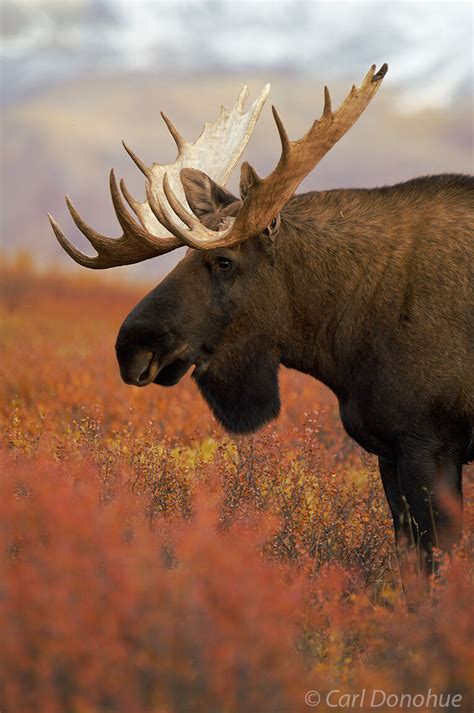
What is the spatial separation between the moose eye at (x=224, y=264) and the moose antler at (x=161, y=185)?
8.0 inches

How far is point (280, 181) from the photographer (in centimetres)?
390

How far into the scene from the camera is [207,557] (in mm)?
2549

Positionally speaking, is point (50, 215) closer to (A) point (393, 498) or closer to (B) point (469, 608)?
(A) point (393, 498)

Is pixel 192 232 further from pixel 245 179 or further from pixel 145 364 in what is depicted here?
pixel 145 364

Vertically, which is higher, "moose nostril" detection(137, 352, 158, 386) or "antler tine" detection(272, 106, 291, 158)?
"antler tine" detection(272, 106, 291, 158)

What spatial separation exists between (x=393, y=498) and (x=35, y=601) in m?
2.16

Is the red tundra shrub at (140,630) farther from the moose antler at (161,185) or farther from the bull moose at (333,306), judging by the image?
the moose antler at (161,185)

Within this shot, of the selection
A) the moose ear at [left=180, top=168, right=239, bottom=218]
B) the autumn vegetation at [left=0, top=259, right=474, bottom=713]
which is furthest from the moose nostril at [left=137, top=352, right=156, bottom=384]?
the moose ear at [left=180, top=168, right=239, bottom=218]

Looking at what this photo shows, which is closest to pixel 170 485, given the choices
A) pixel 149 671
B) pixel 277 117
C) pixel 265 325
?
pixel 265 325

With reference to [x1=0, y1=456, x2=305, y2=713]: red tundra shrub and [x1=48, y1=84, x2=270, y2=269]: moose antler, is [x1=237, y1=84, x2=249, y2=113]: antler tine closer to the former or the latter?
[x1=48, y1=84, x2=270, y2=269]: moose antler

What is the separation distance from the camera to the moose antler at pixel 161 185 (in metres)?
4.14

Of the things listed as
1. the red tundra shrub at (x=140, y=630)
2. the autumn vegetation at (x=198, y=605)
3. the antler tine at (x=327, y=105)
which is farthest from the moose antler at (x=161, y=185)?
the red tundra shrub at (x=140, y=630)

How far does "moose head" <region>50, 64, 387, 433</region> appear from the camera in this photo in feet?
12.8

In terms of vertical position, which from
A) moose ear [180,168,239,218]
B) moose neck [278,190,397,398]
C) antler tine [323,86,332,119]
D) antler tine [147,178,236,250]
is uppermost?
antler tine [323,86,332,119]
